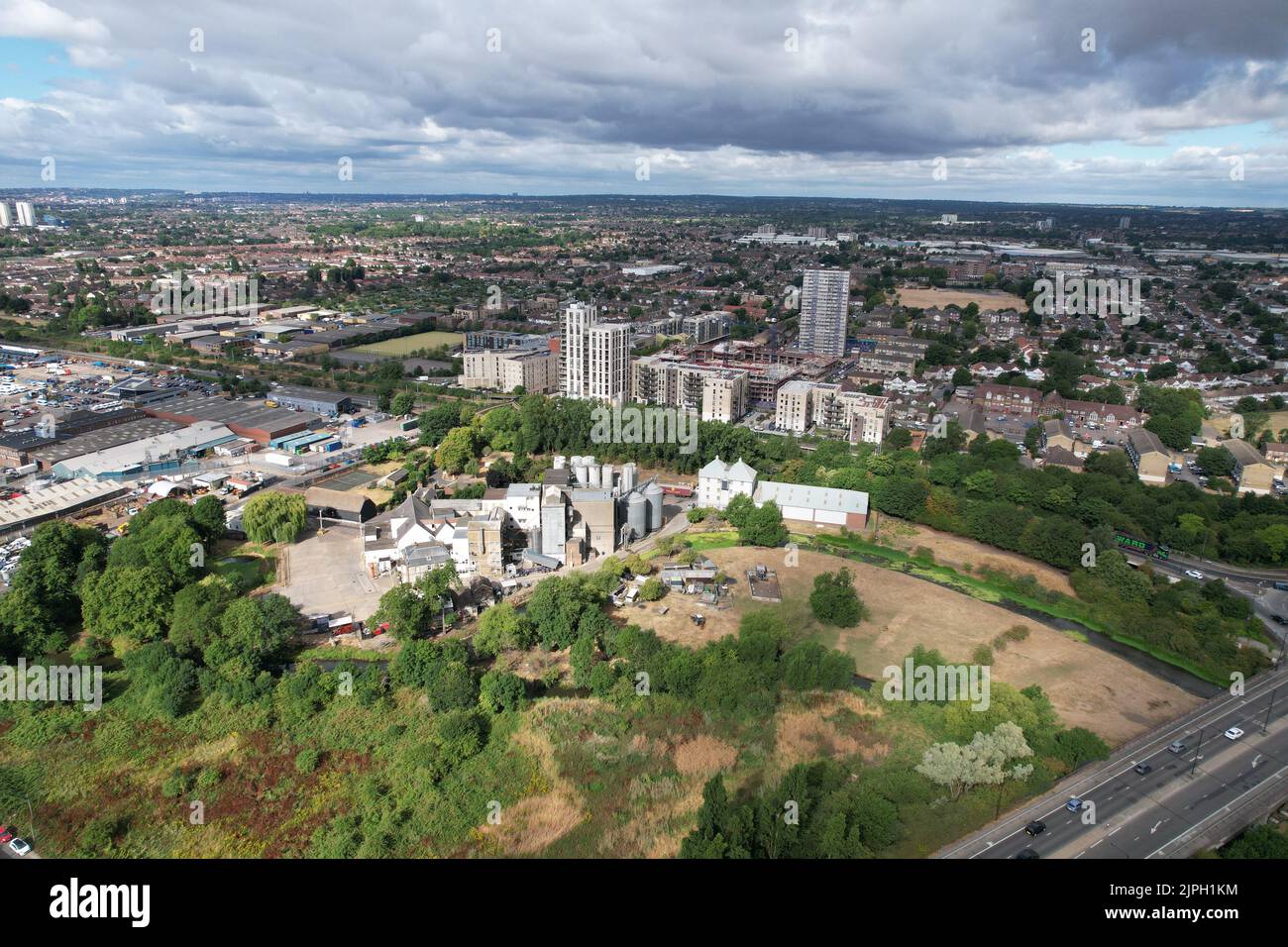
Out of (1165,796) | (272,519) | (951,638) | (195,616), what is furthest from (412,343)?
(1165,796)

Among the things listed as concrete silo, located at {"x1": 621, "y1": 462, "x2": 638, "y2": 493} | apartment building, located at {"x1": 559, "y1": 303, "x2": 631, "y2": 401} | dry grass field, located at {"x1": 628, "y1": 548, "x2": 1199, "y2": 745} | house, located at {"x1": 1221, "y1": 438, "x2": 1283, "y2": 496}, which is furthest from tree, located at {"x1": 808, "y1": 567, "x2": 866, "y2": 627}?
apartment building, located at {"x1": 559, "y1": 303, "x2": 631, "y2": 401}

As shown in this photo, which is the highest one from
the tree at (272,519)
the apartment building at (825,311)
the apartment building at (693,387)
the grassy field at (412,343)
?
the apartment building at (825,311)

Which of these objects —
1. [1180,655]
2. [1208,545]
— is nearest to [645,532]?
[1180,655]

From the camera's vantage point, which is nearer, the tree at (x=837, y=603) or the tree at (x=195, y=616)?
the tree at (x=195, y=616)

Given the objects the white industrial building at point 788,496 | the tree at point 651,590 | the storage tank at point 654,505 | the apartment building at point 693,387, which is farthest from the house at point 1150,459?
the tree at point 651,590

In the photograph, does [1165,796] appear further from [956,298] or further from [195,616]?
[956,298]

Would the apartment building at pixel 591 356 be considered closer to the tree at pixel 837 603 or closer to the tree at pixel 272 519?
the tree at pixel 272 519

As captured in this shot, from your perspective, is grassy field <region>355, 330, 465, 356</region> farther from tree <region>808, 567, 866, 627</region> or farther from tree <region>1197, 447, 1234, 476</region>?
tree <region>1197, 447, 1234, 476</region>
